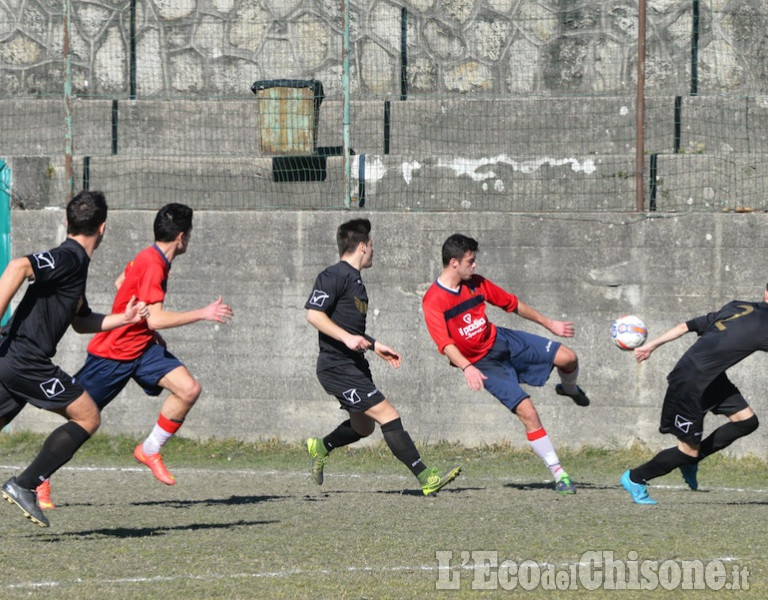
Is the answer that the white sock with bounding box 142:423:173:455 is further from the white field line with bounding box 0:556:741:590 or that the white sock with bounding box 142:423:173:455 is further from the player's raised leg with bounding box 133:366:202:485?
the white field line with bounding box 0:556:741:590

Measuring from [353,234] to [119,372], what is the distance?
2.00 m

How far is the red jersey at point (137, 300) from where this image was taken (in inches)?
343

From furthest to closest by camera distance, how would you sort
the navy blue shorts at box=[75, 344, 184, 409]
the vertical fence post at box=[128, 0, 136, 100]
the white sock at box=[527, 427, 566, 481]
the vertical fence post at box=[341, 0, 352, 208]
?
the vertical fence post at box=[128, 0, 136, 100], the vertical fence post at box=[341, 0, 352, 208], the white sock at box=[527, 427, 566, 481], the navy blue shorts at box=[75, 344, 184, 409]

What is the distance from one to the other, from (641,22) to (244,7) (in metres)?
5.20

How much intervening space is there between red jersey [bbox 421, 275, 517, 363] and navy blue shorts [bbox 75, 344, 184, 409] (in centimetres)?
200

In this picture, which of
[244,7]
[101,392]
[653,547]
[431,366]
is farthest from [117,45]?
[653,547]

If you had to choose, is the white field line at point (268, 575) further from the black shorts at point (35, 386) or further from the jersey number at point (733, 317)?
the jersey number at point (733, 317)

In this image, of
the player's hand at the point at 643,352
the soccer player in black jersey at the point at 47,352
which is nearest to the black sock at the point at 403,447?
the player's hand at the point at 643,352

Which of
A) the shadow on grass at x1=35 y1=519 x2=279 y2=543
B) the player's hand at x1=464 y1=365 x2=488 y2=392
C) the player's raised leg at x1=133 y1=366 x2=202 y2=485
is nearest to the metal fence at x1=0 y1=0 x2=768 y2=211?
the player's hand at x1=464 y1=365 x2=488 y2=392

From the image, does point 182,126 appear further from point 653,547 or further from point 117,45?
point 653,547

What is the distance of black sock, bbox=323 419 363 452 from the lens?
984cm

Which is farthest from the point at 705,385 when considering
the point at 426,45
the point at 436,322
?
the point at 426,45

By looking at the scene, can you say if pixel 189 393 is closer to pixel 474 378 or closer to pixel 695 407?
pixel 474 378

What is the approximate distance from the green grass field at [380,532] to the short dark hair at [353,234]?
190 cm
